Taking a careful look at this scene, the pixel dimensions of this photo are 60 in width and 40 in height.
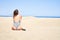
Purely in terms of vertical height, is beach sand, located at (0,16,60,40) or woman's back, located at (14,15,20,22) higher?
woman's back, located at (14,15,20,22)

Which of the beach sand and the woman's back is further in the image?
the woman's back

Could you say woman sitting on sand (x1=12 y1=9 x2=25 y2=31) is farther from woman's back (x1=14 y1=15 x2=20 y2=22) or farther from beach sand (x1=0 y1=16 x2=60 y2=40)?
beach sand (x1=0 y1=16 x2=60 y2=40)

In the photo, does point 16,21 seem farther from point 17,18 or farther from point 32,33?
point 32,33

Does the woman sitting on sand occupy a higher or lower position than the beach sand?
higher

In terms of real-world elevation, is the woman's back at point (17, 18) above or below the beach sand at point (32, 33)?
above

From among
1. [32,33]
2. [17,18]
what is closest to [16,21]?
[17,18]

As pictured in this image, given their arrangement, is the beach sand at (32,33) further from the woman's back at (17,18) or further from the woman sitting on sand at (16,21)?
the woman's back at (17,18)

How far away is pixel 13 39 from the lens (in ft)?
7.80

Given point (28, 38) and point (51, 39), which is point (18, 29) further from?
point (51, 39)

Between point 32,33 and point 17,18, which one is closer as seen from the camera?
point 32,33

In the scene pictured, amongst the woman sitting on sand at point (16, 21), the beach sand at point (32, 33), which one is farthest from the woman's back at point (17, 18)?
the beach sand at point (32, 33)

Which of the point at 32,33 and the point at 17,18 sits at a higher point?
the point at 17,18

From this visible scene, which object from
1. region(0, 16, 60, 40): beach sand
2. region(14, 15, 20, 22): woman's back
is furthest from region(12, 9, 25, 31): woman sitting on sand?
region(0, 16, 60, 40): beach sand

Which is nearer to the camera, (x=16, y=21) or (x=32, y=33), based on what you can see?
(x=32, y=33)
